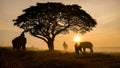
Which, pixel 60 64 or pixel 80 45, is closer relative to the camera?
pixel 60 64

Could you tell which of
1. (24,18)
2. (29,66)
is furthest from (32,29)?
(29,66)

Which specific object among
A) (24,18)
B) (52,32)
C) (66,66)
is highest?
(24,18)

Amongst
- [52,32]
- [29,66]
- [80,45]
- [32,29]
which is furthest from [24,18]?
[29,66]

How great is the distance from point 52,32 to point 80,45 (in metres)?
11.7

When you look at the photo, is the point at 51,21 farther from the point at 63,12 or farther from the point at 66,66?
the point at 66,66

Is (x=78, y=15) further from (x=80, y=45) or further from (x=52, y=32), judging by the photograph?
(x=80, y=45)

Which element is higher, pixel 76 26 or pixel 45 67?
pixel 76 26

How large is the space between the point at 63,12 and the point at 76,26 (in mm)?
4530

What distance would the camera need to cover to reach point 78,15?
4666cm

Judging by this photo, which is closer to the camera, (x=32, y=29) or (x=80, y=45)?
(x=80, y=45)

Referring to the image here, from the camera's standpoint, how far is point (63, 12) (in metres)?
46.5

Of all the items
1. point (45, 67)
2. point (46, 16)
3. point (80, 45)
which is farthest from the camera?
point (46, 16)

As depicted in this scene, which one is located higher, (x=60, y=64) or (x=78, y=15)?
(x=78, y=15)

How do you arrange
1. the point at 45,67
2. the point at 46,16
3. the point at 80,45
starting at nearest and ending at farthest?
the point at 45,67, the point at 80,45, the point at 46,16
